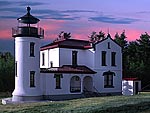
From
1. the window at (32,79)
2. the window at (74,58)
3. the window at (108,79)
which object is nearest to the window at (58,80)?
the window at (32,79)

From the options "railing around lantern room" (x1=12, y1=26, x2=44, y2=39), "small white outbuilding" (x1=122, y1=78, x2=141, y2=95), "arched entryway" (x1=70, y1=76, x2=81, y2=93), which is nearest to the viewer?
"railing around lantern room" (x1=12, y1=26, x2=44, y2=39)

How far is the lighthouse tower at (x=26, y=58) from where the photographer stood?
27297 millimetres

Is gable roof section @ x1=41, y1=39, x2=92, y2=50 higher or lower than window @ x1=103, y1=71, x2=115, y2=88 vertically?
higher

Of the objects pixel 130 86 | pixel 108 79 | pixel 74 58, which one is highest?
pixel 74 58

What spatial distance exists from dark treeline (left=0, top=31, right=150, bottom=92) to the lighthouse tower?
23.6 feet

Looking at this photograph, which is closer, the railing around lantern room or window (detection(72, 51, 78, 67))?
the railing around lantern room

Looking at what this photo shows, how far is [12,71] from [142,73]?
51.9 ft

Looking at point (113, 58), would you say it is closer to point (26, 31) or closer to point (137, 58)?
point (26, 31)

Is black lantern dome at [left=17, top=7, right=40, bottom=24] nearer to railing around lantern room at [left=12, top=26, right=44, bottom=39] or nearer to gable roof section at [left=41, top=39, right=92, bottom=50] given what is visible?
railing around lantern room at [left=12, top=26, right=44, bottom=39]

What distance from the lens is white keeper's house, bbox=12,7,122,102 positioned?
2741 cm

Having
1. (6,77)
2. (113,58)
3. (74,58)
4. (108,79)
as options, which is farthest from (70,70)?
(6,77)

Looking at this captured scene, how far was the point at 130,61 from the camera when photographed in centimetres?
4644

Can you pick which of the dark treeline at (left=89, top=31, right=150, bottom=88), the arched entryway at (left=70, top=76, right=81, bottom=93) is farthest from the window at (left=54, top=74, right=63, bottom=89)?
the dark treeline at (left=89, top=31, right=150, bottom=88)

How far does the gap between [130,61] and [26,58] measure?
21973 mm
